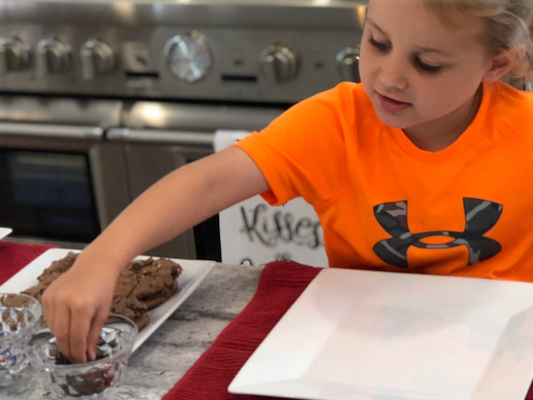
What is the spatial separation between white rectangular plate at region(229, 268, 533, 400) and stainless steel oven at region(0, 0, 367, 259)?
2.46 feet

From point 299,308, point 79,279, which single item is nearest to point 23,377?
point 79,279

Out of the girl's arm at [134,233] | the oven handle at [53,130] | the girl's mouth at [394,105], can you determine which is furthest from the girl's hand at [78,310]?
the oven handle at [53,130]

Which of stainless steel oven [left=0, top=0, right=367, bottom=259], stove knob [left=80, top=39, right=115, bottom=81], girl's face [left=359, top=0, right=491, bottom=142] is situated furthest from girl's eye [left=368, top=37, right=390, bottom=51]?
stove knob [left=80, top=39, right=115, bottom=81]

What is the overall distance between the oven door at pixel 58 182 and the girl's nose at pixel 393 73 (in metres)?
1.05

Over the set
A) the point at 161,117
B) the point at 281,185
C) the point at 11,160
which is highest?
the point at 281,185

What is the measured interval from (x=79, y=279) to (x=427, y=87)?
1.47 feet

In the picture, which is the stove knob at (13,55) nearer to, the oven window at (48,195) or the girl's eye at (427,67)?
the oven window at (48,195)

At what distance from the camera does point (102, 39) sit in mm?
1659

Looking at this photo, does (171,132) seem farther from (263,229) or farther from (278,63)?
(263,229)

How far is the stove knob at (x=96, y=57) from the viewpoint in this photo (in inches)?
64.9

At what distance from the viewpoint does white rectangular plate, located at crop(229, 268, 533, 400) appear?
65cm

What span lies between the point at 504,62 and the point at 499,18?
0.07m

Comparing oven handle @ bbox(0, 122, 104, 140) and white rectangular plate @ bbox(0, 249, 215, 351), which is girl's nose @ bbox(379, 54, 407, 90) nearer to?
white rectangular plate @ bbox(0, 249, 215, 351)

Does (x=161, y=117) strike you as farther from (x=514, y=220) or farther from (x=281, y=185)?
(x=514, y=220)
